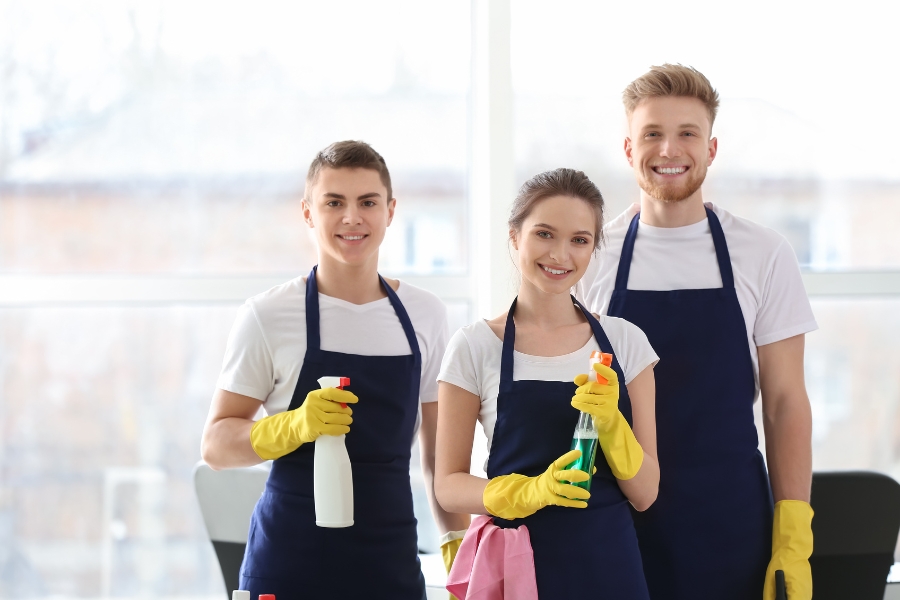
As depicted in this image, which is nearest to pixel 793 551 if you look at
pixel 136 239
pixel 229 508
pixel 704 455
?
pixel 704 455

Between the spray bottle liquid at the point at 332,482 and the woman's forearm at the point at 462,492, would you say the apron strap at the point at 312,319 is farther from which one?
the woman's forearm at the point at 462,492

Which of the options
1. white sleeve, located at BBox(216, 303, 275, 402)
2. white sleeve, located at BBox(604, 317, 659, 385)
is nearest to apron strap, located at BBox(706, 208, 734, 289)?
white sleeve, located at BBox(604, 317, 659, 385)

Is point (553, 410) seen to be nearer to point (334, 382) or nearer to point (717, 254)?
point (334, 382)

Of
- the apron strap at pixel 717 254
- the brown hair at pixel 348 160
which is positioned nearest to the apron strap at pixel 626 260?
the apron strap at pixel 717 254

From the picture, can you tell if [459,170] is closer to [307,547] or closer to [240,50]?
[240,50]

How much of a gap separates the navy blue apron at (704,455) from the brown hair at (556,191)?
0.26 m

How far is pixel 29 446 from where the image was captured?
2639 mm

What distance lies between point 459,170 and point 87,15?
1.34 m

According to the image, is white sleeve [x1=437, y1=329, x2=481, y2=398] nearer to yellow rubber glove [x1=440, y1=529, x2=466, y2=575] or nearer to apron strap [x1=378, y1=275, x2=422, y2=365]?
apron strap [x1=378, y1=275, x2=422, y2=365]

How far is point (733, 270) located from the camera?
1595mm

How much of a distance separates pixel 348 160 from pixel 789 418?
100cm

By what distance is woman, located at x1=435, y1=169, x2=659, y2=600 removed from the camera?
1.27 m

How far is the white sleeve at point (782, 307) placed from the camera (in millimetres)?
1566

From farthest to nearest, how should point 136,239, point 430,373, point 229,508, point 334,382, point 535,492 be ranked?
point 136,239 < point 229,508 < point 430,373 < point 334,382 < point 535,492
